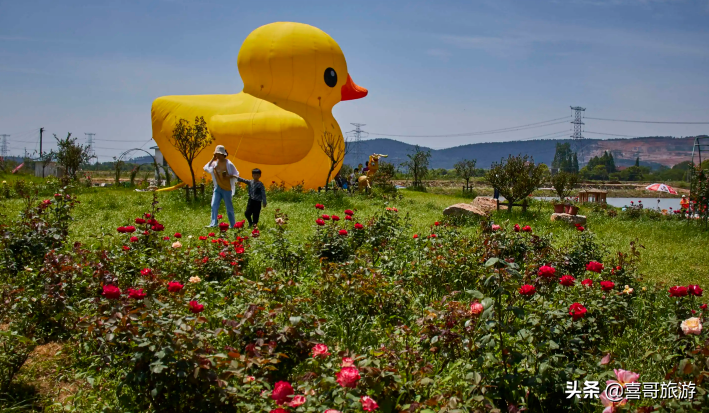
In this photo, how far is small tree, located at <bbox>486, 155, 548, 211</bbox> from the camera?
1312 cm

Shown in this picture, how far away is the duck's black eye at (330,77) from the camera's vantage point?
55.3 ft

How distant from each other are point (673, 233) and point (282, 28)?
1281 centimetres

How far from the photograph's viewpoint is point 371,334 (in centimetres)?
398

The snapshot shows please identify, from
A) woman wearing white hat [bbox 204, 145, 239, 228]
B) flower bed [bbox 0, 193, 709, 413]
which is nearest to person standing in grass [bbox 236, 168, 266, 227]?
woman wearing white hat [bbox 204, 145, 239, 228]

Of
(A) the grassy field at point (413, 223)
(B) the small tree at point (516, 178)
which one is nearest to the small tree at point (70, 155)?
(A) the grassy field at point (413, 223)

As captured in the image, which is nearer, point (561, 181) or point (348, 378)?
point (348, 378)

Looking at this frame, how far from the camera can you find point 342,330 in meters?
4.08

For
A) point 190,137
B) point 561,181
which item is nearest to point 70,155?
point 190,137

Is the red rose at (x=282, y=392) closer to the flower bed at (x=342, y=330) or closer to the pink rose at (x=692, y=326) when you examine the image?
the flower bed at (x=342, y=330)

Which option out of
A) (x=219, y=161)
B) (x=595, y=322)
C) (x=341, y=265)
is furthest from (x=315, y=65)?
(x=595, y=322)

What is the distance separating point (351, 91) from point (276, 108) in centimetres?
365

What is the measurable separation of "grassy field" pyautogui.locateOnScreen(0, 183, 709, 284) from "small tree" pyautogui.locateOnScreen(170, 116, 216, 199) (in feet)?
4.03

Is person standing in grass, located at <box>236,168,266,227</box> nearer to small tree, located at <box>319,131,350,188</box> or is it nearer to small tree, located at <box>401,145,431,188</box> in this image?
small tree, located at <box>319,131,350,188</box>

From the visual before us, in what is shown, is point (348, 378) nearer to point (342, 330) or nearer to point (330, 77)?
point (342, 330)
